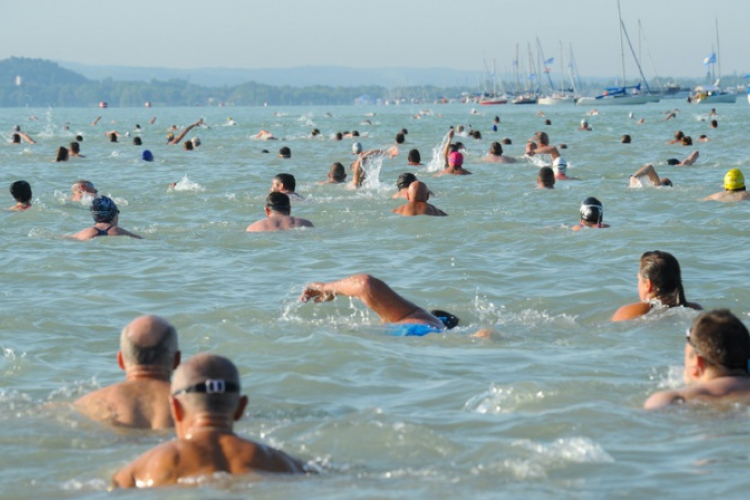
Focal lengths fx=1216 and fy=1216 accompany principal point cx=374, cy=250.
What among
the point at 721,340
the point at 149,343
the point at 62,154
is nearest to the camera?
the point at 149,343

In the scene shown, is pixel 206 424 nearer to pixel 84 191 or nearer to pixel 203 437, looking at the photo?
pixel 203 437

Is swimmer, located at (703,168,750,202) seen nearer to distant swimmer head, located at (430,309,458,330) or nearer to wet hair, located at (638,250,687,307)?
wet hair, located at (638,250,687,307)

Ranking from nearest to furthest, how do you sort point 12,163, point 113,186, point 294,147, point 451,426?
point 451,426
point 113,186
point 12,163
point 294,147

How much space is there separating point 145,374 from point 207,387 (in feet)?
4.62

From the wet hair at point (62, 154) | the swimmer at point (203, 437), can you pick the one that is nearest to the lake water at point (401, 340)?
the swimmer at point (203, 437)

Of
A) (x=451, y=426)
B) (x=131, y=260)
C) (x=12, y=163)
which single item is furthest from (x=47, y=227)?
(x=12, y=163)

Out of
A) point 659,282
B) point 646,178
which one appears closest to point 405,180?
point 646,178

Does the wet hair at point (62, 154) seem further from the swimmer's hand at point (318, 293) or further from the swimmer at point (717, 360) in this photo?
the swimmer at point (717, 360)

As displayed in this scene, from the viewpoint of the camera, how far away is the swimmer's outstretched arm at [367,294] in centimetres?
807

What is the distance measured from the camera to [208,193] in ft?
69.8

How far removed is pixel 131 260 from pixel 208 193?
324 inches

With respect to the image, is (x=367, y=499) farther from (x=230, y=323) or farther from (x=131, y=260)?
(x=131, y=260)

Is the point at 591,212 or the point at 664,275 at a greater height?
the point at 664,275

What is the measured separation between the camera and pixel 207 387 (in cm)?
501
